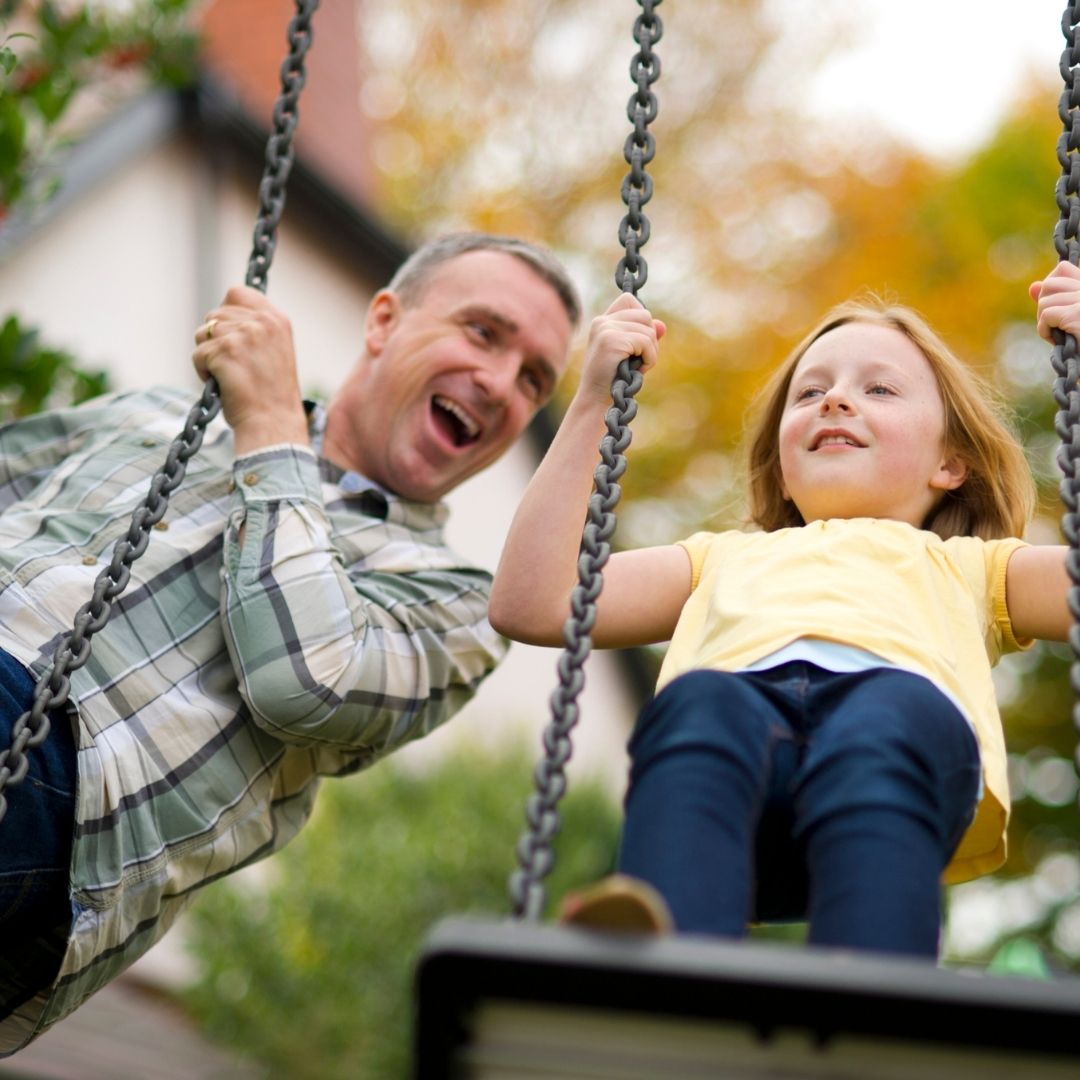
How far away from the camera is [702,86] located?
1556 centimetres

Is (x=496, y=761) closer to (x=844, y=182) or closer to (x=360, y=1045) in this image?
(x=360, y=1045)

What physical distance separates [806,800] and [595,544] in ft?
1.37

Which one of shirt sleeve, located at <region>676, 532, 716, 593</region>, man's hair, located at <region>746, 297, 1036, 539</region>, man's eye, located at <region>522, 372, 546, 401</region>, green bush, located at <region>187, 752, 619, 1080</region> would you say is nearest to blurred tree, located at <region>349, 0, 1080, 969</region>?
green bush, located at <region>187, 752, 619, 1080</region>

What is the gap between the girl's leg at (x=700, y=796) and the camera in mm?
1922

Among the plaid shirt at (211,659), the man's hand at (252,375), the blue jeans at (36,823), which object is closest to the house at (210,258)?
the plaid shirt at (211,659)

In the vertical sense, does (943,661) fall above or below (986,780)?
above

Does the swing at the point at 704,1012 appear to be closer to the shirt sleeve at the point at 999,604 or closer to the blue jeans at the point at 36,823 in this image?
the shirt sleeve at the point at 999,604

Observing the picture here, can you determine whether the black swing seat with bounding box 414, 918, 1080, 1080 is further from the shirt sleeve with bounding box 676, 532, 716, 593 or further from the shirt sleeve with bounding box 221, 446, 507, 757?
the shirt sleeve with bounding box 221, 446, 507, 757

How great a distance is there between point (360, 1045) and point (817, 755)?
6.40 meters

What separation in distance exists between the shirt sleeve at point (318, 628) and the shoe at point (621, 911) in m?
1.32

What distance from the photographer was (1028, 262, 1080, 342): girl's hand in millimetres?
2305

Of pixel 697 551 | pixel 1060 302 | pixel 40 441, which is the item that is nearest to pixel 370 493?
pixel 40 441

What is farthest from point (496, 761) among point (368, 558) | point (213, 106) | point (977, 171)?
point (977, 171)

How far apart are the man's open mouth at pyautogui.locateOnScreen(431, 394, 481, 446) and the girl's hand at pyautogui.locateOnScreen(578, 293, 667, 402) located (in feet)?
4.04
